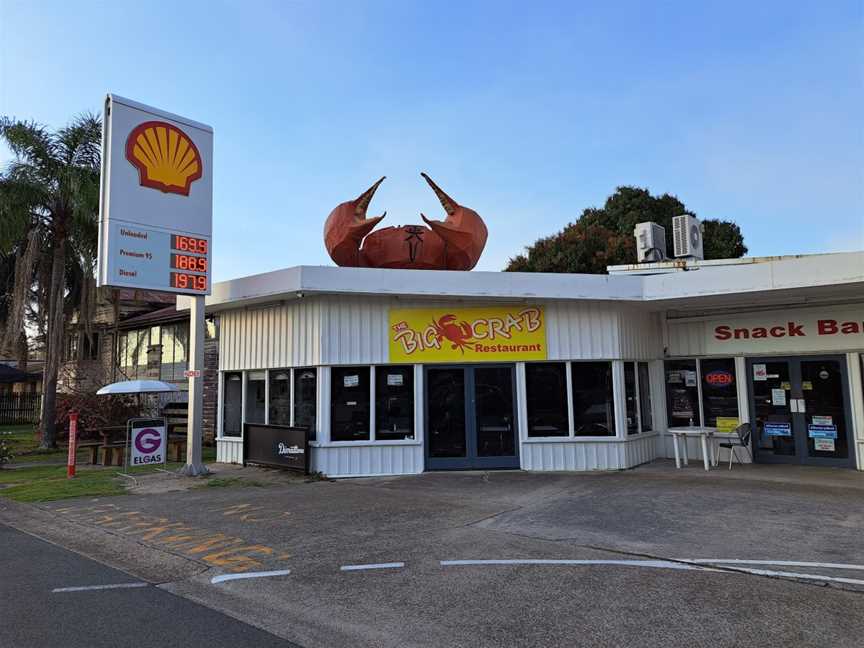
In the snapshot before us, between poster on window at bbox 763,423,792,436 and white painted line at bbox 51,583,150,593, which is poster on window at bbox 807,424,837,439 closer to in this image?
poster on window at bbox 763,423,792,436

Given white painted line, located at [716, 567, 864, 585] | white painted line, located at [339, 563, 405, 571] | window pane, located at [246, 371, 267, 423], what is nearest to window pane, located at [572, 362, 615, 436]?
white painted line, located at [716, 567, 864, 585]

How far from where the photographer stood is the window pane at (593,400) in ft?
39.8

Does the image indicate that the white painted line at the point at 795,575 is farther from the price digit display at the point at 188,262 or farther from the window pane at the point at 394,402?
the price digit display at the point at 188,262

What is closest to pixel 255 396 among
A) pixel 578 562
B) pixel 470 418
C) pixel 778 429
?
pixel 470 418

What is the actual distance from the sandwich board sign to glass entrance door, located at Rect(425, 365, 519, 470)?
203 inches

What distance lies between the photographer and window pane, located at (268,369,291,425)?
499 inches

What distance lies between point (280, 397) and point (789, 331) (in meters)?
10.6

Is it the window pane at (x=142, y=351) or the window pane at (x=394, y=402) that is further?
A: the window pane at (x=142, y=351)

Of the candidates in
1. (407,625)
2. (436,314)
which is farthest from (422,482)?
(407,625)

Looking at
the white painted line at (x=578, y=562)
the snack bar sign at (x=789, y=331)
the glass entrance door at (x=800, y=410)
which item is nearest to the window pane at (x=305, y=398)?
the white painted line at (x=578, y=562)

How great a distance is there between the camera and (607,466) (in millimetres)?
Answer: 11969

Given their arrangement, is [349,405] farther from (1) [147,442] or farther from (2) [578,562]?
(2) [578,562]

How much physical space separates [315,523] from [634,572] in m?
4.14

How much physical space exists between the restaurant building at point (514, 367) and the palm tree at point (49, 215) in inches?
348
